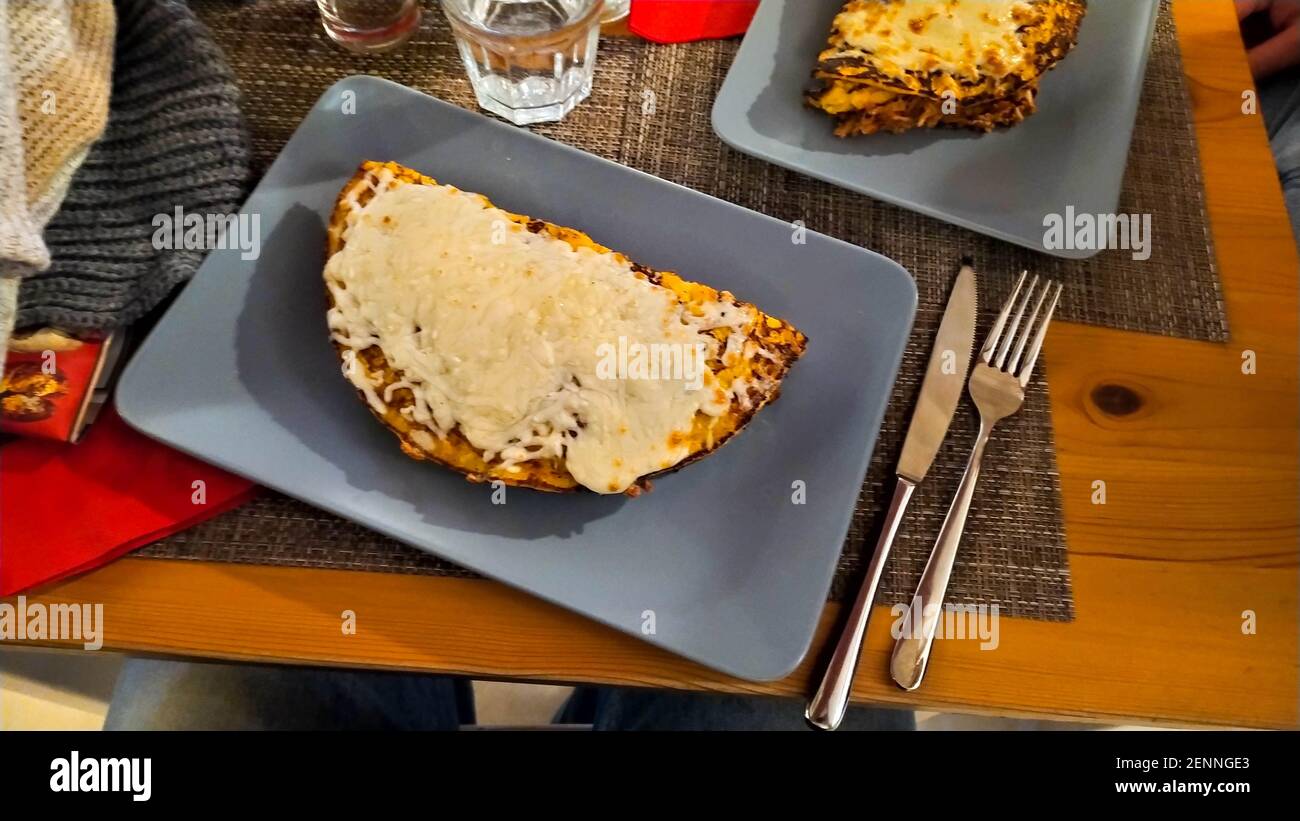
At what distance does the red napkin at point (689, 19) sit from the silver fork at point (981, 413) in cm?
48

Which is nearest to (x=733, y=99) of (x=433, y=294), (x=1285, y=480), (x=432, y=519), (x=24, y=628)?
(x=433, y=294)

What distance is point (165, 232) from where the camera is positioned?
786 mm

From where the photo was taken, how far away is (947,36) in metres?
0.88

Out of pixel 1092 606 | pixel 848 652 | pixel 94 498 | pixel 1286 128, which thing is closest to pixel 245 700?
pixel 94 498

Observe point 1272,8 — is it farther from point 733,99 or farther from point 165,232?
point 165,232

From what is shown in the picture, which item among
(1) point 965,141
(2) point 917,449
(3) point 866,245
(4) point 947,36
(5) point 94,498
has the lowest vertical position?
(5) point 94,498

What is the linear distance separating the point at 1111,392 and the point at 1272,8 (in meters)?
0.85

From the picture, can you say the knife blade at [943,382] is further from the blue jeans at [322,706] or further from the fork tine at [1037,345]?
the blue jeans at [322,706]

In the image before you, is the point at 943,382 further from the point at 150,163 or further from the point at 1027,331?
the point at 150,163

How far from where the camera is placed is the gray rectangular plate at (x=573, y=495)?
2.26 ft

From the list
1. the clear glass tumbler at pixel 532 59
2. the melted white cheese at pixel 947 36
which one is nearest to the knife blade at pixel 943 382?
the melted white cheese at pixel 947 36

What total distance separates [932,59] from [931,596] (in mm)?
579

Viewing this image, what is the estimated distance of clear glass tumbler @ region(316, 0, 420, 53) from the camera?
0.96m

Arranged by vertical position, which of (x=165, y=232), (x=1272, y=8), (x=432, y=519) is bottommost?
(x=432, y=519)
